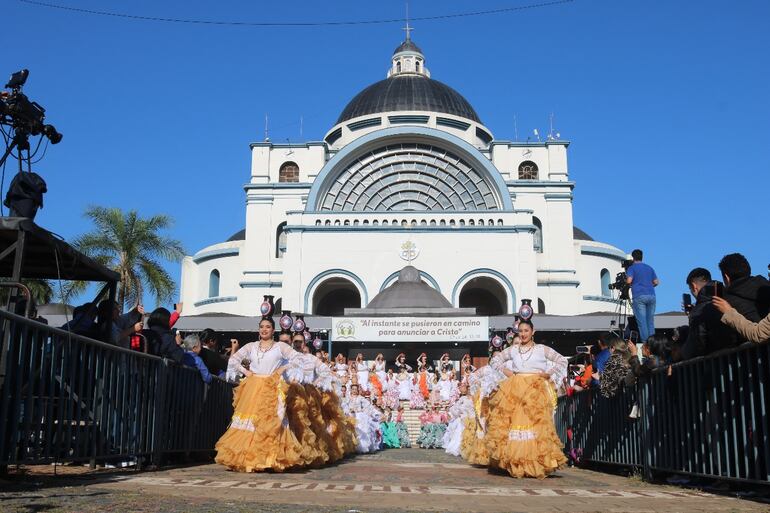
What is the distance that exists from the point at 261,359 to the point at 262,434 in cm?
102

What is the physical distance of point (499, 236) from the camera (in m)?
43.2

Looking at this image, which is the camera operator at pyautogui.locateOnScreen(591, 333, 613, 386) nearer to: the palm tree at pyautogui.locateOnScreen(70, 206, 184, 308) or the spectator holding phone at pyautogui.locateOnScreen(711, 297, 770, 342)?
the spectator holding phone at pyautogui.locateOnScreen(711, 297, 770, 342)

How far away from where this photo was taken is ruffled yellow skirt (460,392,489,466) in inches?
440

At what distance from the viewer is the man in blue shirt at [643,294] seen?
11.9m

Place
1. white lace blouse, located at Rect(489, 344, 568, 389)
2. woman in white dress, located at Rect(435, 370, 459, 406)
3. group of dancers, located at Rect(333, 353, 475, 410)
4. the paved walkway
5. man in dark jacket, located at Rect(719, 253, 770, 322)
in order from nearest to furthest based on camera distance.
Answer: the paved walkway, man in dark jacket, located at Rect(719, 253, 770, 322), white lace blouse, located at Rect(489, 344, 568, 389), group of dancers, located at Rect(333, 353, 475, 410), woman in white dress, located at Rect(435, 370, 459, 406)

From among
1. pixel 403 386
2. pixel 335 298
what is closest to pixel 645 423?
pixel 403 386

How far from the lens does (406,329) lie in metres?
33.0

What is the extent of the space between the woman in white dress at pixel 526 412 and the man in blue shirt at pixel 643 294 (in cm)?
294

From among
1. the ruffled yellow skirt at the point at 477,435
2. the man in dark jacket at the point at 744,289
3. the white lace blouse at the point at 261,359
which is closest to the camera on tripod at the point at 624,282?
the ruffled yellow skirt at the point at 477,435

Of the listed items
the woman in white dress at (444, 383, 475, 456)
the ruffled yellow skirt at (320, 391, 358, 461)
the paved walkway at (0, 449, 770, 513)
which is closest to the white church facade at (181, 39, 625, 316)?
the woman in white dress at (444, 383, 475, 456)

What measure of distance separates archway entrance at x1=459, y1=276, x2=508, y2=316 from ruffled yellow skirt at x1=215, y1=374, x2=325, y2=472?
117 ft

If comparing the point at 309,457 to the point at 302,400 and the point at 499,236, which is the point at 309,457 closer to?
the point at 302,400

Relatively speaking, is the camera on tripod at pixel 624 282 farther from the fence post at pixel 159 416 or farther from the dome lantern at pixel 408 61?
the dome lantern at pixel 408 61

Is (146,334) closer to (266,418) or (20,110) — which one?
(266,418)
